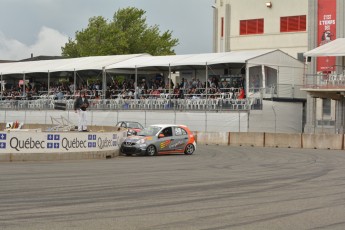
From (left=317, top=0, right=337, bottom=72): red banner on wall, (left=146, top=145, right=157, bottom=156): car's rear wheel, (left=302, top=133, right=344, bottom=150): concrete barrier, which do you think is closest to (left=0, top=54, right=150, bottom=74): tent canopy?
(left=317, top=0, right=337, bottom=72): red banner on wall

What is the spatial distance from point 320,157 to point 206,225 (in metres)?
21.4

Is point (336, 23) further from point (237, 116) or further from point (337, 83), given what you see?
point (237, 116)

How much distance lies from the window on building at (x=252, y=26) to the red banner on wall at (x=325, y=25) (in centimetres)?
1124

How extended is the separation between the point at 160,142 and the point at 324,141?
12.6m

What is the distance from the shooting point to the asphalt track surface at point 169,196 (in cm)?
1177

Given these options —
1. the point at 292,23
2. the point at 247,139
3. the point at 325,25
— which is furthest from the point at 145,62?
the point at 292,23

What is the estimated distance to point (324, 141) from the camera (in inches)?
1598

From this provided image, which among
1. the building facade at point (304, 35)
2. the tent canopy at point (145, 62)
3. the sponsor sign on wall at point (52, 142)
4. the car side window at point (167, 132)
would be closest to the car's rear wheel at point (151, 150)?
the car side window at point (167, 132)

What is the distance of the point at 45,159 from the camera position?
86.9 ft

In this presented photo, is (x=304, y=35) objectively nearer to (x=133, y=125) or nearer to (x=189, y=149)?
(x=133, y=125)

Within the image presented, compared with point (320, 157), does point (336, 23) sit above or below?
above

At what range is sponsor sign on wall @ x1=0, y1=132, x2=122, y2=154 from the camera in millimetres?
25516

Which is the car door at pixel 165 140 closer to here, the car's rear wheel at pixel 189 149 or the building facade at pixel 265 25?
the car's rear wheel at pixel 189 149

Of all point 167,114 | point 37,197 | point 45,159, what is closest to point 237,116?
point 167,114
